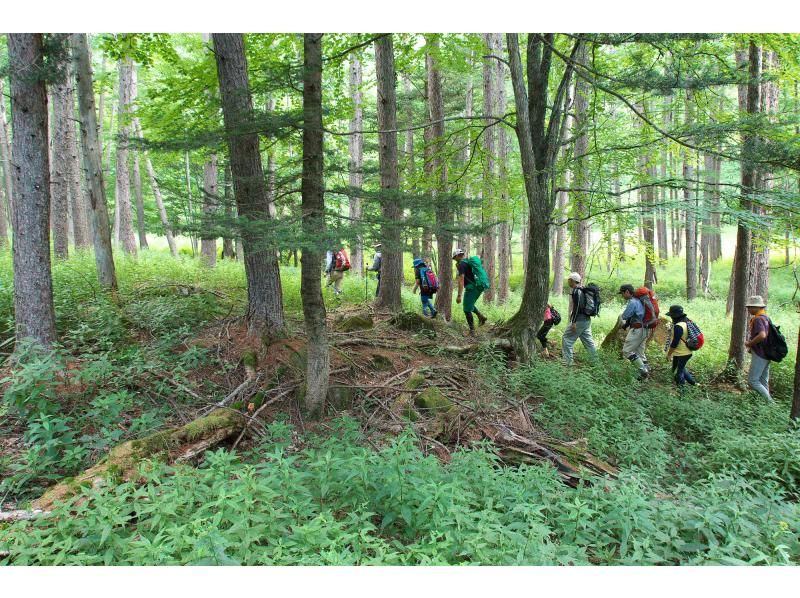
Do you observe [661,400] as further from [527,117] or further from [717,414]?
[527,117]

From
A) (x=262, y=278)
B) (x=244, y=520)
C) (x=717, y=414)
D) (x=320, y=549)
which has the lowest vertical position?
(x=717, y=414)

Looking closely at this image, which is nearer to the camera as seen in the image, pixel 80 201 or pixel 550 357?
pixel 550 357

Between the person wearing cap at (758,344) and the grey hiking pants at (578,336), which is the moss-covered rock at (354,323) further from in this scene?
the person wearing cap at (758,344)

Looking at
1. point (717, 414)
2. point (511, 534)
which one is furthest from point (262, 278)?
point (717, 414)

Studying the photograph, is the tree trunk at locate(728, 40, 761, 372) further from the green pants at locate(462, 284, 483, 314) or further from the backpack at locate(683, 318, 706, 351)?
the green pants at locate(462, 284, 483, 314)

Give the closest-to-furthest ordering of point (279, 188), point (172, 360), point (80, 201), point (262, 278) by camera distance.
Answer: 1. point (279, 188)
2. point (172, 360)
3. point (262, 278)
4. point (80, 201)

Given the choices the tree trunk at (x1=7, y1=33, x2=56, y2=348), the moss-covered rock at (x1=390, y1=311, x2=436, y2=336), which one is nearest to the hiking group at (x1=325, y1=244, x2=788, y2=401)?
the moss-covered rock at (x1=390, y1=311, x2=436, y2=336)

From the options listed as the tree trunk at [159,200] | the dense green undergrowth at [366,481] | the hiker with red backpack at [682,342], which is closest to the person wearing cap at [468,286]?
the dense green undergrowth at [366,481]

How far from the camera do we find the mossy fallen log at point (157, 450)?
11.4 feet

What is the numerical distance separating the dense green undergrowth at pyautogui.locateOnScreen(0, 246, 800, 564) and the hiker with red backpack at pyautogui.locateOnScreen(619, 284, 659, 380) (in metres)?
1.04

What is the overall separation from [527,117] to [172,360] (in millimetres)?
6675

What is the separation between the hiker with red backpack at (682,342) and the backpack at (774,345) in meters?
0.94

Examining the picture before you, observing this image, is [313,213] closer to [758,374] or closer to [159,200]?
[758,374]

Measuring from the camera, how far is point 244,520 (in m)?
2.68
